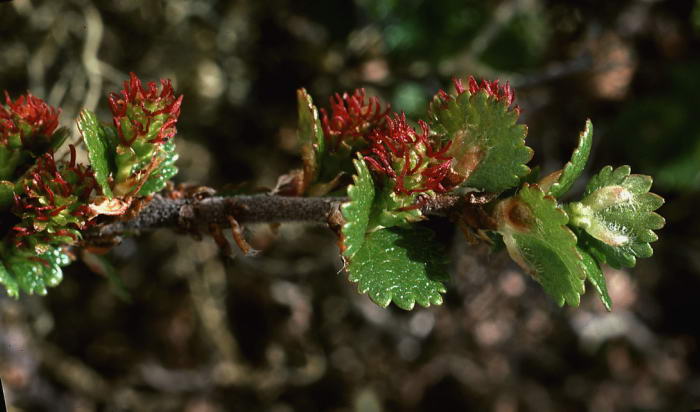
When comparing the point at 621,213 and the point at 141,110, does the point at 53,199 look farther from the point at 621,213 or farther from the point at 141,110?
the point at 621,213

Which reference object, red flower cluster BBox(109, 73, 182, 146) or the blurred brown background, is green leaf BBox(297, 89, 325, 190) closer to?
red flower cluster BBox(109, 73, 182, 146)

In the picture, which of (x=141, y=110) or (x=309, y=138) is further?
(x=309, y=138)

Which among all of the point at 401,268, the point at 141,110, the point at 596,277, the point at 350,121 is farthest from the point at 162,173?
the point at 596,277

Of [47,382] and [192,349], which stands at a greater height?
[47,382]

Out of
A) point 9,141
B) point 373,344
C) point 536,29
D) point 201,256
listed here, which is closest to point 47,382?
point 201,256

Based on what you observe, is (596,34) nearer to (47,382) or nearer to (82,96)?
(82,96)

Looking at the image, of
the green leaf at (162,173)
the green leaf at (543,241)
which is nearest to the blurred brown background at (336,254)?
the green leaf at (162,173)
